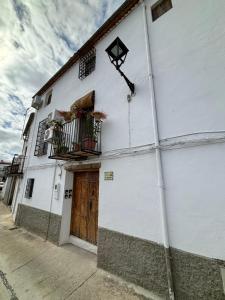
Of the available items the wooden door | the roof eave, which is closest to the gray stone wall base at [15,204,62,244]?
the wooden door

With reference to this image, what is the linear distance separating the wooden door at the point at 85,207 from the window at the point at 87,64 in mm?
4284

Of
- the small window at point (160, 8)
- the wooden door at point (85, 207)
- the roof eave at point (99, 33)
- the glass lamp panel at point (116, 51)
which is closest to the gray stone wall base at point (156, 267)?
the wooden door at point (85, 207)

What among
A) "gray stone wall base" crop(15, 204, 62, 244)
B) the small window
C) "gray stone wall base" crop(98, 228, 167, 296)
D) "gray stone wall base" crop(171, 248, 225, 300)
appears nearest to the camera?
"gray stone wall base" crop(171, 248, 225, 300)

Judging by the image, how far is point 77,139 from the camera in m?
5.04

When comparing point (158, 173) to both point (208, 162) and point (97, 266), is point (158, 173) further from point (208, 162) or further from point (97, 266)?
point (97, 266)

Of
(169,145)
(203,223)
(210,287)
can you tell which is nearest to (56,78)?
(169,145)

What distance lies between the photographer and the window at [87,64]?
19.6 feet

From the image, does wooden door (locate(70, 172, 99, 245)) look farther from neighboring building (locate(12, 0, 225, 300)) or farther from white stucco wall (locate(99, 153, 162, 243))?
white stucco wall (locate(99, 153, 162, 243))

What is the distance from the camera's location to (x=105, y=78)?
196 inches

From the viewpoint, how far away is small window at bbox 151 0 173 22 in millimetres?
4020

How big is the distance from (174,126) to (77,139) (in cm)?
328

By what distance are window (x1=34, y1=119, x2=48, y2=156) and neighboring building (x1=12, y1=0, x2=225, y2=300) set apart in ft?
7.16

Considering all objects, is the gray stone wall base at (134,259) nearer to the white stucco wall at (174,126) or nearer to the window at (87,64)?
the white stucco wall at (174,126)

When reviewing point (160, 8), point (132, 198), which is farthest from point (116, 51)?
point (132, 198)
